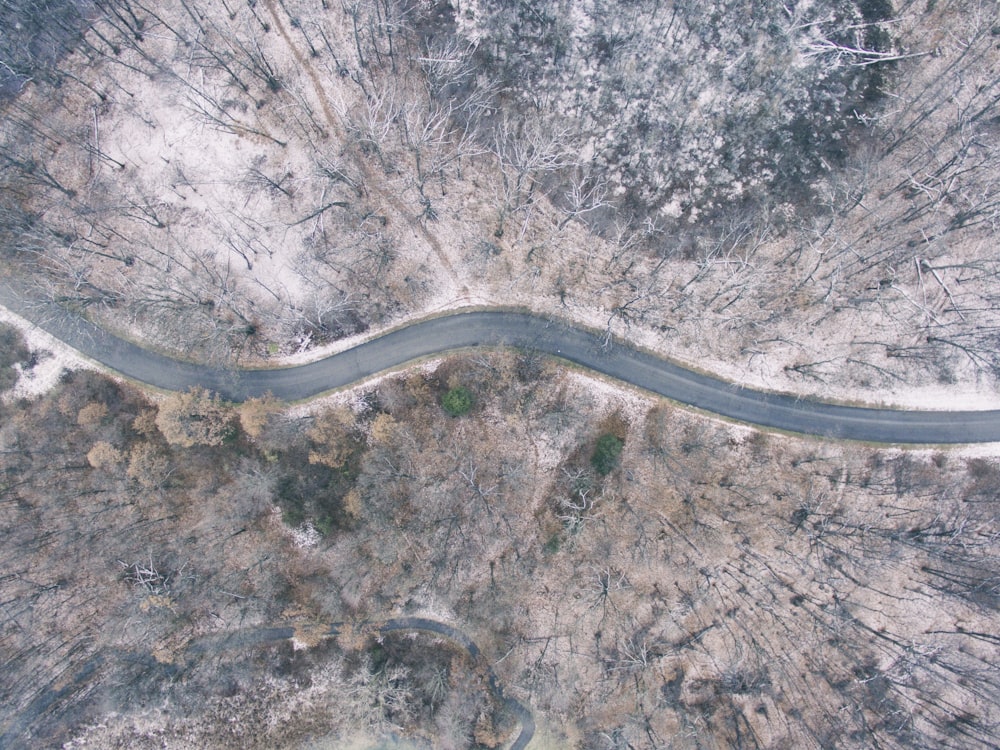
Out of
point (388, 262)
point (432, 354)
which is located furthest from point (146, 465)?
point (388, 262)

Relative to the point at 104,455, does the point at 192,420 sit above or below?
above

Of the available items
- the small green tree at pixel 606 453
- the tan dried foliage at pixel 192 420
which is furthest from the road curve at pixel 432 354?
the small green tree at pixel 606 453

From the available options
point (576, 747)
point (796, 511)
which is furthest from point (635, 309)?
point (576, 747)

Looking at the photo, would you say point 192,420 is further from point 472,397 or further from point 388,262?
point 472,397

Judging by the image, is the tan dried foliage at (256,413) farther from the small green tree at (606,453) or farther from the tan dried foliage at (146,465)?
the small green tree at (606,453)

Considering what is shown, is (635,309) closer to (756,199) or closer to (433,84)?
(756,199)

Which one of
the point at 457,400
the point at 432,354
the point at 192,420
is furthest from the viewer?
the point at 432,354

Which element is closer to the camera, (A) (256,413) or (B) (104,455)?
(A) (256,413)
